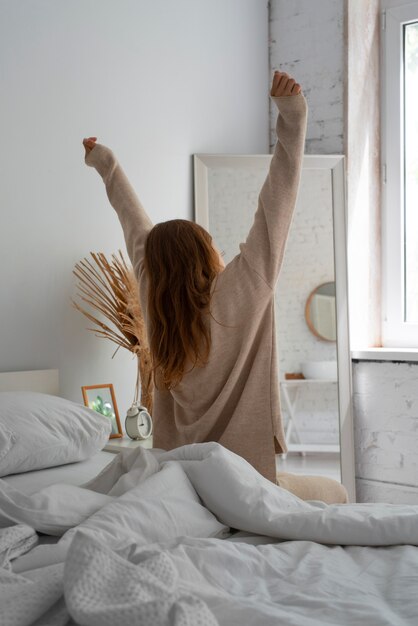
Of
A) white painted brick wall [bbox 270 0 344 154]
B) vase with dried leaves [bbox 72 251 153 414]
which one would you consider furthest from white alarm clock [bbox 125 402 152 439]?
white painted brick wall [bbox 270 0 344 154]

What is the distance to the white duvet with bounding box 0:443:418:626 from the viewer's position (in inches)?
35.2

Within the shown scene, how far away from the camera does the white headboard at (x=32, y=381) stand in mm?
2334

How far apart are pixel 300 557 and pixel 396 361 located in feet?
7.24

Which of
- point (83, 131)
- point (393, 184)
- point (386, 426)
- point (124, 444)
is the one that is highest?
point (83, 131)

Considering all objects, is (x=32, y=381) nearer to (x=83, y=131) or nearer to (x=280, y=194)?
(x=83, y=131)

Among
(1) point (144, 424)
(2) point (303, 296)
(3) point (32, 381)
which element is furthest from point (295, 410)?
(3) point (32, 381)

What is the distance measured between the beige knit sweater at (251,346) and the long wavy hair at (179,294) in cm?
4

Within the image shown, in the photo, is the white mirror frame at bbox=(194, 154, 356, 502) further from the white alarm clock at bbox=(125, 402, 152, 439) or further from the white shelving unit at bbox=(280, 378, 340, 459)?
the white alarm clock at bbox=(125, 402, 152, 439)

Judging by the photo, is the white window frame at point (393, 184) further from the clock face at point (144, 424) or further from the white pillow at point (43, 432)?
the white pillow at point (43, 432)

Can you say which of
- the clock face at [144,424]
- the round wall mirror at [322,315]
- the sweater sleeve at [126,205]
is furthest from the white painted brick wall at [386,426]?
the sweater sleeve at [126,205]

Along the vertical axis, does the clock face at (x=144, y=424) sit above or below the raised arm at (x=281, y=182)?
below

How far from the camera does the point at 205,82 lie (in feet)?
11.3

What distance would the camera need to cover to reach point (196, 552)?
3.69 feet

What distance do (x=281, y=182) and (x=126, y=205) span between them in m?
0.56
